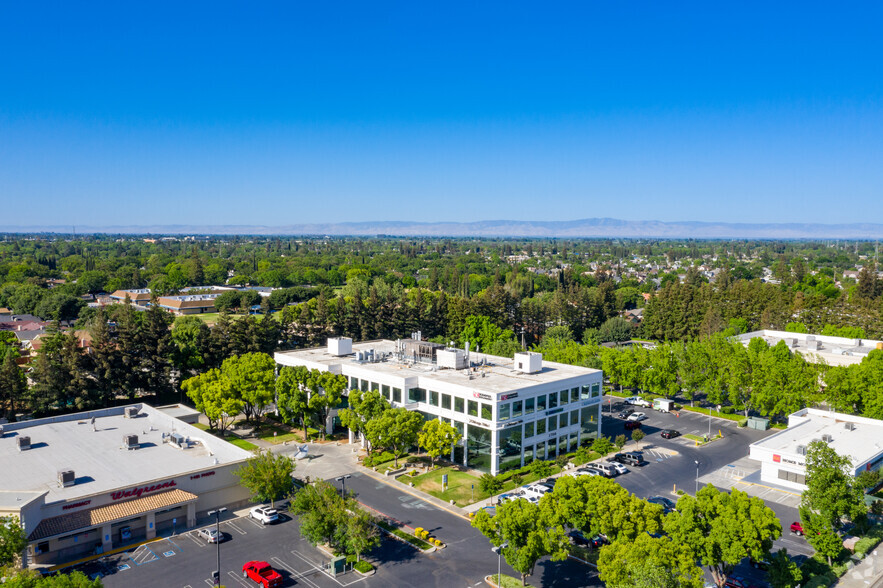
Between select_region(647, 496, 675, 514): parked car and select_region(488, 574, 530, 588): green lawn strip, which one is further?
select_region(647, 496, 675, 514): parked car

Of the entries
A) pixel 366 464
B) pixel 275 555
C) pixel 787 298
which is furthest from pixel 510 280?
pixel 275 555

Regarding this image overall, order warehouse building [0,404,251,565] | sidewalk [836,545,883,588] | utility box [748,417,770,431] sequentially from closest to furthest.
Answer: sidewalk [836,545,883,588]
warehouse building [0,404,251,565]
utility box [748,417,770,431]

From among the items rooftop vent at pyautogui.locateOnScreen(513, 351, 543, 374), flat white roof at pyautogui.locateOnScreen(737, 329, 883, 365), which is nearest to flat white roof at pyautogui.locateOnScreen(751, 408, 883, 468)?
flat white roof at pyautogui.locateOnScreen(737, 329, 883, 365)

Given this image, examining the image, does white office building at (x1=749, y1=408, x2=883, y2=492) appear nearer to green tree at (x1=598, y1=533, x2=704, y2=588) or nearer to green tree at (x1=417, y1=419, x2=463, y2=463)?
green tree at (x1=598, y1=533, x2=704, y2=588)

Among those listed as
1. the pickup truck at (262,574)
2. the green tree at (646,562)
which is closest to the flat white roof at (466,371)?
the green tree at (646,562)

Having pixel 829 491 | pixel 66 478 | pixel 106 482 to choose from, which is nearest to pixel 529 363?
pixel 829 491

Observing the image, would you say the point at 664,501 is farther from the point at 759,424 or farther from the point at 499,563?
the point at 759,424
